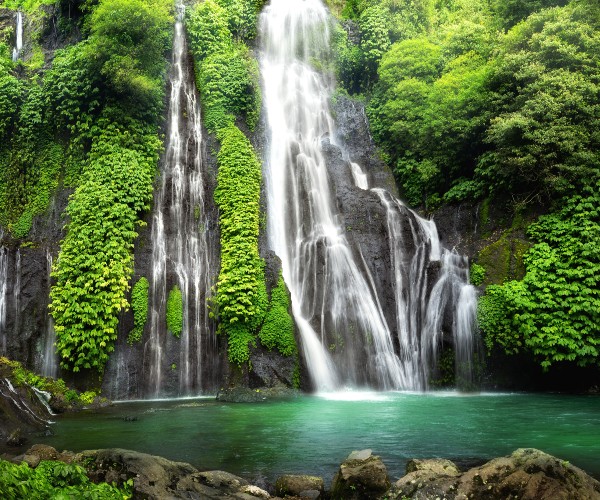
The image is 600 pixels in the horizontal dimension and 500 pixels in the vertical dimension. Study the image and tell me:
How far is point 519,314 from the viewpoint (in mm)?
14609

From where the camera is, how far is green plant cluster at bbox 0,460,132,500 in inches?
153

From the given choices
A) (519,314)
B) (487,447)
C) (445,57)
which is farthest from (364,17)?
(487,447)

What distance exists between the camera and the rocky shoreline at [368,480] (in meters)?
5.25

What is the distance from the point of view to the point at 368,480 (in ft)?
19.3

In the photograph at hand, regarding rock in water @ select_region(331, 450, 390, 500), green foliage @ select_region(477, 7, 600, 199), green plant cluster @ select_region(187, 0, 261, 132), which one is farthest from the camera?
green plant cluster @ select_region(187, 0, 261, 132)

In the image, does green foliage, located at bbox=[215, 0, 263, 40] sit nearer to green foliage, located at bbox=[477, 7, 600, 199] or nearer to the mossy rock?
green foliage, located at bbox=[477, 7, 600, 199]

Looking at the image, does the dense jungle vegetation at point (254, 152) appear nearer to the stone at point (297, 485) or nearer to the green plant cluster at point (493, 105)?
the green plant cluster at point (493, 105)

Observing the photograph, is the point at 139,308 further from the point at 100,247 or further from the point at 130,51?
the point at 130,51

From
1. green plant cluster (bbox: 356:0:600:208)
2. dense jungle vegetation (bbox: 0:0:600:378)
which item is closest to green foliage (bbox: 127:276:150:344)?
dense jungle vegetation (bbox: 0:0:600:378)

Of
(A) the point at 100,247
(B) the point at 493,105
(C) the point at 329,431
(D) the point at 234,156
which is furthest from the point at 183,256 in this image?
(B) the point at 493,105

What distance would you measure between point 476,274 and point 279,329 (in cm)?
637

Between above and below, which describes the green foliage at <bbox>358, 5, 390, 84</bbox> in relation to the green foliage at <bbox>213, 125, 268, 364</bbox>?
above

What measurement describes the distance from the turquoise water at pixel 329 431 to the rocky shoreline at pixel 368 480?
29.5 inches

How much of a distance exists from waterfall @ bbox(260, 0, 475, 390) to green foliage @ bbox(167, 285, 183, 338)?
351 centimetres
